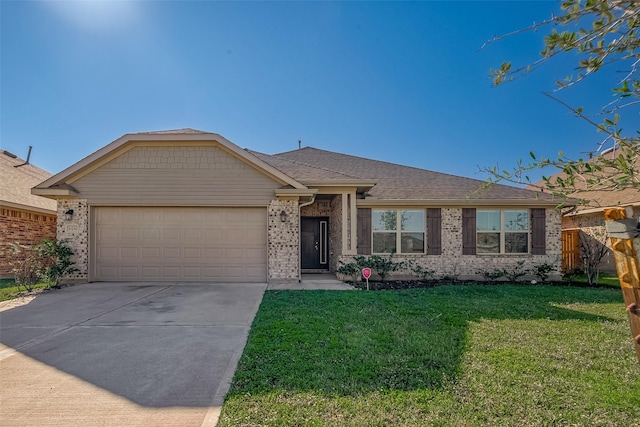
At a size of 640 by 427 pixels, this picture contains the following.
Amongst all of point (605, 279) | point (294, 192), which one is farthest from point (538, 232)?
point (294, 192)

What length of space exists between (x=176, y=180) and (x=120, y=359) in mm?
6535

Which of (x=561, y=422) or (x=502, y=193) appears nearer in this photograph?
(x=561, y=422)

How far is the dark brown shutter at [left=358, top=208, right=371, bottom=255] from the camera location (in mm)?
10633

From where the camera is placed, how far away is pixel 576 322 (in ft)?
19.2

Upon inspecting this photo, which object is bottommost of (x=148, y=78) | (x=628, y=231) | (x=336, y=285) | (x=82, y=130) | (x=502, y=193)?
(x=336, y=285)

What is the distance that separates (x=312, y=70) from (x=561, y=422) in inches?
461

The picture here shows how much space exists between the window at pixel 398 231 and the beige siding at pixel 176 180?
350 cm

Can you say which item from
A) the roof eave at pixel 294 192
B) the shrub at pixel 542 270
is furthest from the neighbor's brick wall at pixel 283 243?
the shrub at pixel 542 270

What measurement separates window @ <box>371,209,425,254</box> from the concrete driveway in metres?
4.84

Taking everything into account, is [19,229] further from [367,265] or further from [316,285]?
[367,265]

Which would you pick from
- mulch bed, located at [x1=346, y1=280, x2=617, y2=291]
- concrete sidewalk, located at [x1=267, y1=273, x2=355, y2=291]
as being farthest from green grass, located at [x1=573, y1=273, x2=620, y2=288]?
concrete sidewalk, located at [x1=267, y1=273, x2=355, y2=291]

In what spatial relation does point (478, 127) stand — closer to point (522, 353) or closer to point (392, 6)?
point (392, 6)

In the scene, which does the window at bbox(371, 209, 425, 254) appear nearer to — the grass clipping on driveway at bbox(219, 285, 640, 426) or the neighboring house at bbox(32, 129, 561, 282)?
the neighboring house at bbox(32, 129, 561, 282)

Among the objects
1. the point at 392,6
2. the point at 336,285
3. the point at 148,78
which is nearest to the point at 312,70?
the point at 392,6
